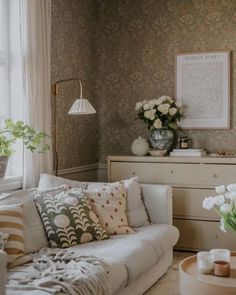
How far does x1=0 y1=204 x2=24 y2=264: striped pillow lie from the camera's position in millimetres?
2740

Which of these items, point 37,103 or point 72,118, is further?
point 72,118

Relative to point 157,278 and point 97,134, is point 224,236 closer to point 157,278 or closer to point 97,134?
point 157,278

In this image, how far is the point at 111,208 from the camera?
3.66 meters

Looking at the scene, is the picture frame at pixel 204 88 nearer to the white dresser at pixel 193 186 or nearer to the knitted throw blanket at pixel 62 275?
the white dresser at pixel 193 186

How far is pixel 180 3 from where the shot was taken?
4.91m

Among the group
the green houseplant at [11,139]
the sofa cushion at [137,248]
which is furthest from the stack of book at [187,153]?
the green houseplant at [11,139]

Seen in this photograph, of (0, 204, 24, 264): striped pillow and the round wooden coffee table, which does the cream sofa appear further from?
the round wooden coffee table

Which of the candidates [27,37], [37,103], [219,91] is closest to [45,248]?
[37,103]

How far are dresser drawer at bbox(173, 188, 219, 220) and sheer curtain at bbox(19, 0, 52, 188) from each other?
1.25 metres

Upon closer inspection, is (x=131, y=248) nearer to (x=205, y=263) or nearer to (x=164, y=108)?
(x=205, y=263)

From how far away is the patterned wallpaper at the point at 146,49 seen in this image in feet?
15.7

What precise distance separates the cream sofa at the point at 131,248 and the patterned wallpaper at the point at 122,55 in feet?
4.39

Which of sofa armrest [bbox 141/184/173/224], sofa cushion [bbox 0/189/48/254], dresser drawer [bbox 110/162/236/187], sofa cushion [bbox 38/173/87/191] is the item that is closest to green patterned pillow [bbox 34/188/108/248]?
sofa cushion [bbox 0/189/48/254]

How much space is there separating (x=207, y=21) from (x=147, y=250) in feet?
8.54
